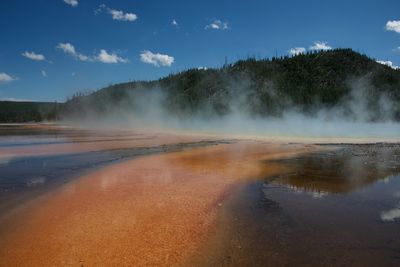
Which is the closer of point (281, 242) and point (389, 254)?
point (389, 254)

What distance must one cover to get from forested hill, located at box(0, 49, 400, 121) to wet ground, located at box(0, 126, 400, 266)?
4904 cm

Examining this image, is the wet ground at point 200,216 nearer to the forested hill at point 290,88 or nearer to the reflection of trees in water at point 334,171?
the reflection of trees in water at point 334,171

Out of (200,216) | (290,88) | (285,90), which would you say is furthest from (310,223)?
(290,88)

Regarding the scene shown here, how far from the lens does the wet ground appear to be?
177 inches

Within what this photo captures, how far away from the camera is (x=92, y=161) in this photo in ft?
41.5

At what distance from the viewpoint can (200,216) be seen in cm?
612

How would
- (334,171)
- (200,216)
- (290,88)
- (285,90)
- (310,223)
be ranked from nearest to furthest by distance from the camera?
(310,223) → (200,216) → (334,171) → (285,90) → (290,88)

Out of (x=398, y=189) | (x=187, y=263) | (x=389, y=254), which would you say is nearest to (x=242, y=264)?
(x=187, y=263)

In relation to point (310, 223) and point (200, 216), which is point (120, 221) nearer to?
point (200, 216)

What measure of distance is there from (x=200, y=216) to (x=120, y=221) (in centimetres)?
134

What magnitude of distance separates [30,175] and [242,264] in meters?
7.57

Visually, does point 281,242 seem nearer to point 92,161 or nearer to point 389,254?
point 389,254

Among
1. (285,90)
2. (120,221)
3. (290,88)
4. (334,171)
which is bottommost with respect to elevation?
(120,221)

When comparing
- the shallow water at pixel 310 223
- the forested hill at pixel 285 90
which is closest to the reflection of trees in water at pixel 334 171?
the shallow water at pixel 310 223
